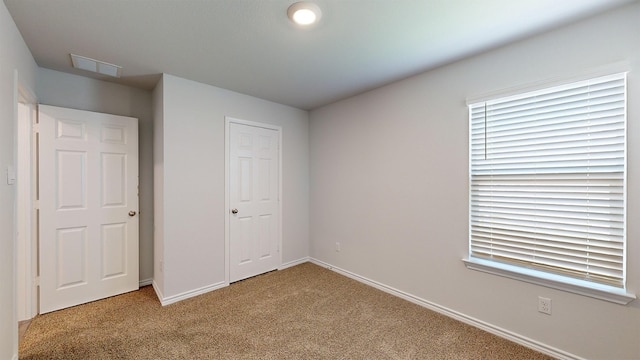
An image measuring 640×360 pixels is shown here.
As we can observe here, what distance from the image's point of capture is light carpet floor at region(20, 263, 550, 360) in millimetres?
1958

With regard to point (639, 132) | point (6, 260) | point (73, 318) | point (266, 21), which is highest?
point (266, 21)

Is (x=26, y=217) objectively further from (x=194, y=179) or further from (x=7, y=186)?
(x=194, y=179)

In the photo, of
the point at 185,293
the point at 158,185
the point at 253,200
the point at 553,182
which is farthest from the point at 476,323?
the point at 158,185

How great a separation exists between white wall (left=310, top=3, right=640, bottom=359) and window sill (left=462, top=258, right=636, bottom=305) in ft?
0.17

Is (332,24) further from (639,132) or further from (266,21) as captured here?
(639,132)

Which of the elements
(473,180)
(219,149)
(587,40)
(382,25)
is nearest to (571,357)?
(473,180)

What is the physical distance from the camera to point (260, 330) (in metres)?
2.24

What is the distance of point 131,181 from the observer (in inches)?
116

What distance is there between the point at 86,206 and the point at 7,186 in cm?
116

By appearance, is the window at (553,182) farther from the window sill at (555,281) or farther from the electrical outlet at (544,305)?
the electrical outlet at (544,305)

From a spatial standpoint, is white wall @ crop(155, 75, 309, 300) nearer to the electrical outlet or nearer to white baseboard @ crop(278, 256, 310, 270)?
white baseboard @ crop(278, 256, 310, 270)

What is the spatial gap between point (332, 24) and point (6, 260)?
259 cm

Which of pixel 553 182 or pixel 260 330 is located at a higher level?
pixel 553 182

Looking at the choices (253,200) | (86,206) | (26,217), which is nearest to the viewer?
(26,217)
